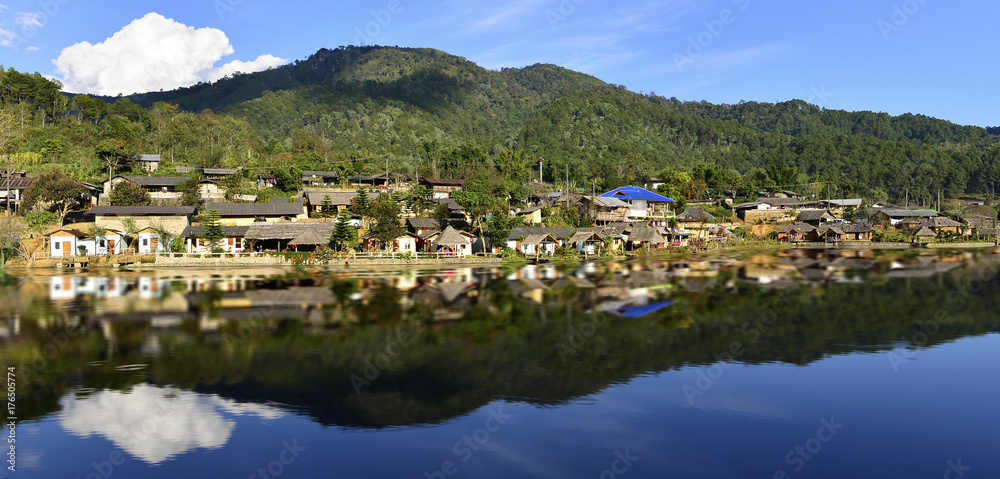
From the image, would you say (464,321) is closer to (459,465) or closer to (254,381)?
(254,381)

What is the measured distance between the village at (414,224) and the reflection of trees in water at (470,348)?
69.3 feet

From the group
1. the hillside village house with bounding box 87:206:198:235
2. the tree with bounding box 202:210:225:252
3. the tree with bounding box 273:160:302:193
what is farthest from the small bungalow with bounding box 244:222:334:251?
the tree with bounding box 273:160:302:193

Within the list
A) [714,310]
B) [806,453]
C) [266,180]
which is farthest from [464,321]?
[266,180]

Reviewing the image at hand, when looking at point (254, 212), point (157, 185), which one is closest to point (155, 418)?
point (254, 212)

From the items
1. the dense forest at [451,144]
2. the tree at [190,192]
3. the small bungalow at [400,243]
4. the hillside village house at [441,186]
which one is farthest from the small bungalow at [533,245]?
the tree at [190,192]

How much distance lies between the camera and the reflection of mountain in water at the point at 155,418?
12.9 meters

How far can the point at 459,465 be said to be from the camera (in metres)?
11.9

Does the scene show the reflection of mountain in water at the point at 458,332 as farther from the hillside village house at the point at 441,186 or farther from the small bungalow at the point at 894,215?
the small bungalow at the point at 894,215

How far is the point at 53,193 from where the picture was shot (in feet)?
174

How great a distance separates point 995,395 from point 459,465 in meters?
14.1

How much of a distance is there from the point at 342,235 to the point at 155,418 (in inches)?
1340

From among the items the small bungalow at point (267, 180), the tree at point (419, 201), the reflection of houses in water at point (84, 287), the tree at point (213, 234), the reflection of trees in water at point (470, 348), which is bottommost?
the reflection of trees in water at point (470, 348)

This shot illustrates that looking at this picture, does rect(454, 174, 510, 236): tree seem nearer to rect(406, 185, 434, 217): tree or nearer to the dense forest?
rect(406, 185, 434, 217): tree

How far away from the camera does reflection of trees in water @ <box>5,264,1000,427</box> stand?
15750 millimetres
